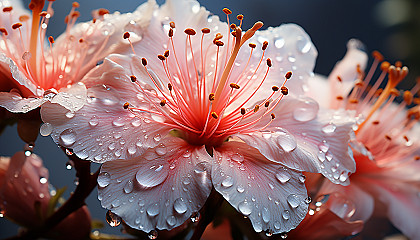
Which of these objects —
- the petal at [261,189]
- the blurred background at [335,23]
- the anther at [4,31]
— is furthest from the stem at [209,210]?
the blurred background at [335,23]

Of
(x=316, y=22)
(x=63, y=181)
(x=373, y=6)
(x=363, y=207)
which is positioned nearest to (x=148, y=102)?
(x=363, y=207)

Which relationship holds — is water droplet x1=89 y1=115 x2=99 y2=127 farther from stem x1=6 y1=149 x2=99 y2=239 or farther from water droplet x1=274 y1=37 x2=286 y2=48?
water droplet x1=274 y1=37 x2=286 y2=48

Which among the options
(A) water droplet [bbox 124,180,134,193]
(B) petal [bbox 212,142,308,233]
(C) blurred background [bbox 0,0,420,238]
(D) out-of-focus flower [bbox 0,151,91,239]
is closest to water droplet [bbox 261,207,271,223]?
(B) petal [bbox 212,142,308,233]

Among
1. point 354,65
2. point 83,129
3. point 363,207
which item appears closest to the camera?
point 83,129

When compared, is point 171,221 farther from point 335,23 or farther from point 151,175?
point 335,23

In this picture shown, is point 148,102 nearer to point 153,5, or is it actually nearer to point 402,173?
point 153,5

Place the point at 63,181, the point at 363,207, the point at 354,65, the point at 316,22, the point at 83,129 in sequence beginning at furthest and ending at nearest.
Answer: the point at 316,22
the point at 63,181
the point at 354,65
the point at 363,207
the point at 83,129

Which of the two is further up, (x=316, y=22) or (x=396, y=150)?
(x=396, y=150)
